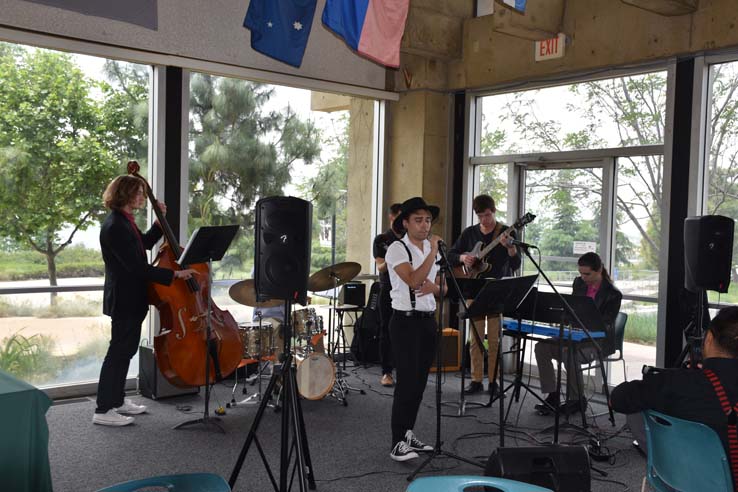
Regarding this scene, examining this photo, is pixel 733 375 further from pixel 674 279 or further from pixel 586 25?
pixel 586 25

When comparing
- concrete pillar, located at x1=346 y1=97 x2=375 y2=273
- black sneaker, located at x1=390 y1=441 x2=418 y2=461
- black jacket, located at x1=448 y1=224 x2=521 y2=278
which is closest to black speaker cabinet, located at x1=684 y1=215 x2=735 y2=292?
black jacket, located at x1=448 y1=224 x2=521 y2=278

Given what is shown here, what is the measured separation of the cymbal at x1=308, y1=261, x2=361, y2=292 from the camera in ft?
18.8

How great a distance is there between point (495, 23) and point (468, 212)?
229 cm

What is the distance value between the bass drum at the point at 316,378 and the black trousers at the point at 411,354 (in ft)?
4.43

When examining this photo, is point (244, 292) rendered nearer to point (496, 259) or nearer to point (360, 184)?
point (496, 259)

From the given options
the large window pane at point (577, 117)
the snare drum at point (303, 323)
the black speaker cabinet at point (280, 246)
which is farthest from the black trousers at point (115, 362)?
the large window pane at point (577, 117)

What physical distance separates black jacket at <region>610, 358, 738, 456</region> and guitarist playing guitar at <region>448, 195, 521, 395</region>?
10.1 ft

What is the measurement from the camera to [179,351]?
471 cm

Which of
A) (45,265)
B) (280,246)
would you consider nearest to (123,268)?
(45,265)

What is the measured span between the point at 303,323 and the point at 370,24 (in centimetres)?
258

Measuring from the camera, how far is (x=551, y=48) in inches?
259

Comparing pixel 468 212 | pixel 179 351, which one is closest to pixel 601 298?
pixel 468 212

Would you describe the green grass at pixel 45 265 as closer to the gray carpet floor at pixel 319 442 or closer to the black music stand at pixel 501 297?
the gray carpet floor at pixel 319 442

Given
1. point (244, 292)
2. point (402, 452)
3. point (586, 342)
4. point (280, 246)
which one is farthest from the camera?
point (244, 292)
